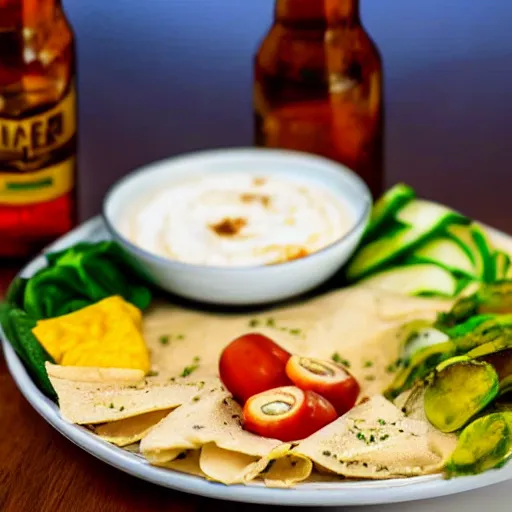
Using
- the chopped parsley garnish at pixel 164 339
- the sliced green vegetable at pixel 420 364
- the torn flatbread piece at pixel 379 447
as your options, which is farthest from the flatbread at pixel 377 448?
the chopped parsley garnish at pixel 164 339

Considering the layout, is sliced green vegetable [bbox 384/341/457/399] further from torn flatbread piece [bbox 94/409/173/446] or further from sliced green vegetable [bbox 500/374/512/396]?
torn flatbread piece [bbox 94/409/173/446]

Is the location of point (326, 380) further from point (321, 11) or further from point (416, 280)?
point (321, 11)

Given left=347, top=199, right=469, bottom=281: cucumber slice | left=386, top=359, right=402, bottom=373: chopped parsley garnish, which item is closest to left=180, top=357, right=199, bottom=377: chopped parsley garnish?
left=386, top=359, right=402, bottom=373: chopped parsley garnish

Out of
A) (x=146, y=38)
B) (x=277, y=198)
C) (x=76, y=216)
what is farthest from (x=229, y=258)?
(x=146, y=38)

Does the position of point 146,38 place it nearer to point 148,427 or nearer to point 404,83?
point 404,83

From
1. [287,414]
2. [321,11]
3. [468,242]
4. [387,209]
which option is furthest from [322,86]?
[287,414]

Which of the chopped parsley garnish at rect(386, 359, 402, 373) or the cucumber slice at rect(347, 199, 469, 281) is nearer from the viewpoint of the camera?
the chopped parsley garnish at rect(386, 359, 402, 373)

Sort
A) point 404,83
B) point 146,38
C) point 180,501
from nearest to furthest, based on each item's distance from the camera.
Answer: point 180,501 < point 404,83 < point 146,38
